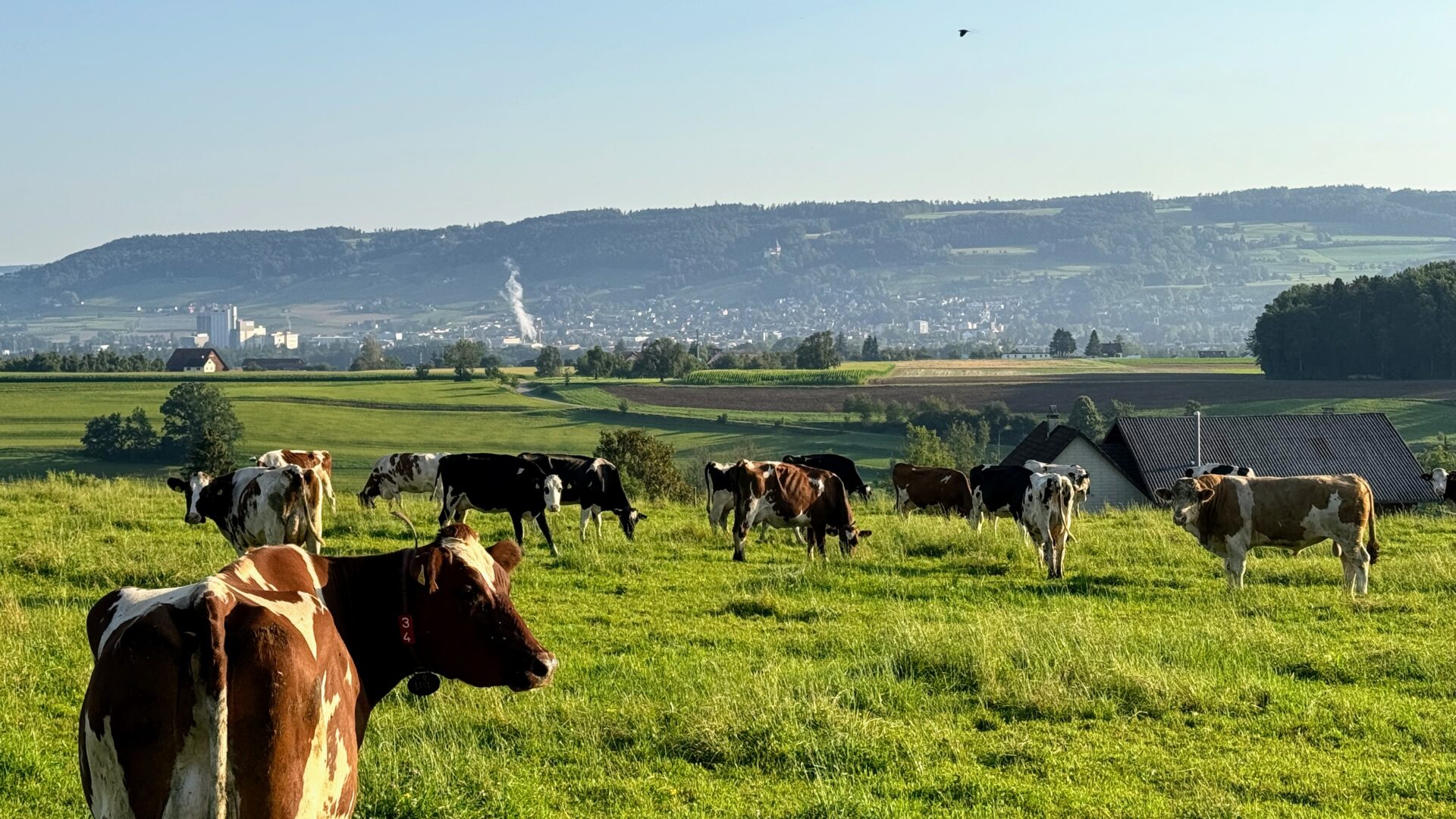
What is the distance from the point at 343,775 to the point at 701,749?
4794mm

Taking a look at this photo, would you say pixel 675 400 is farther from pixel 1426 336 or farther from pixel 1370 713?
pixel 1370 713

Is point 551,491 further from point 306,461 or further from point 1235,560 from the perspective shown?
point 1235,560

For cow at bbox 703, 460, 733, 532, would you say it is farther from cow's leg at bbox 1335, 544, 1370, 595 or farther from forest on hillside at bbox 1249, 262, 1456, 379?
forest on hillside at bbox 1249, 262, 1456, 379

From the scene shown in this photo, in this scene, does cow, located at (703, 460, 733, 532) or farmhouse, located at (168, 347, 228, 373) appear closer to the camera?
cow, located at (703, 460, 733, 532)

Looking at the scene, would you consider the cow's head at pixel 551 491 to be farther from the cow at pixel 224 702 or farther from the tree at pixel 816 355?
the tree at pixel 816 355

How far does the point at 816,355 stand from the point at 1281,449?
86.3 metres

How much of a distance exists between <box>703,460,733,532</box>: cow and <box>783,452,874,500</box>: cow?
7.17 meters

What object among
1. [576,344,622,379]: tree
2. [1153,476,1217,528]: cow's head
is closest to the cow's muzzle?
[1153,476,1217,528]: cow's head

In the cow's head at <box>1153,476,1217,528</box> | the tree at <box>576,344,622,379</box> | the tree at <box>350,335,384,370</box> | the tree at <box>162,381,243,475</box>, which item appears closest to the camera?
the cow's head at <box>1153,476,1217,528</box>

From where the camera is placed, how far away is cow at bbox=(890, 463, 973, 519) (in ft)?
102

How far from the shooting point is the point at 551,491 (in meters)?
22.8

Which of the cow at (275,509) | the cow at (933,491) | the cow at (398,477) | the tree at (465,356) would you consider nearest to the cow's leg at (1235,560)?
the cow at (933,491)

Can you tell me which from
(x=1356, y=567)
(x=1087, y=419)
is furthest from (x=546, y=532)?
(x=1087, y=419)

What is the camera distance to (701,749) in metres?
9.58
